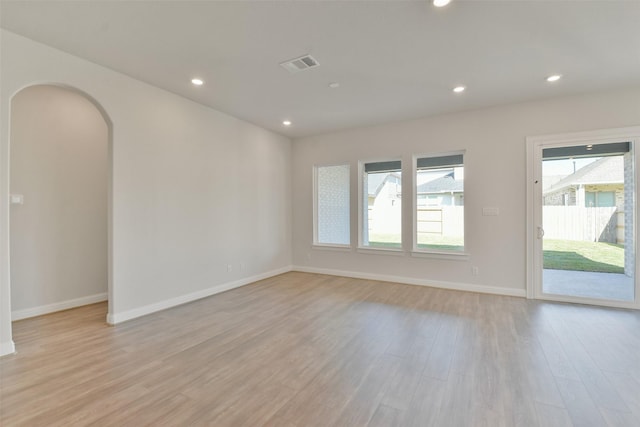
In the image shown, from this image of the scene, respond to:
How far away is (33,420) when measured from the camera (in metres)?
1.71

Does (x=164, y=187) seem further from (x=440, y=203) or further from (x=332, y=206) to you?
(x=440, y=203)

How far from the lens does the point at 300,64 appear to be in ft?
10.0

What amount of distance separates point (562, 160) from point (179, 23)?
517cm

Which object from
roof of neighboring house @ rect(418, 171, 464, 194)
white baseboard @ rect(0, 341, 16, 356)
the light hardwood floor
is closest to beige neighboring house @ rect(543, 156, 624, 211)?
roof of neighboring house @ rect(418, 171, 464, 194)

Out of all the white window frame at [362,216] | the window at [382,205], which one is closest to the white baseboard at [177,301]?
the white window frame at [362,216]

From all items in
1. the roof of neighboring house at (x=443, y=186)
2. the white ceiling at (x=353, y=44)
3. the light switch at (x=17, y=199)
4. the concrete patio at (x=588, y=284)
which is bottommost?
the concrete patio at (x=588, y=284)

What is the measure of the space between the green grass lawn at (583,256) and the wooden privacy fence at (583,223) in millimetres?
87

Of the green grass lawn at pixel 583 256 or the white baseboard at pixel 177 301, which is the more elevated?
the green grass lawn at pixel 583 256

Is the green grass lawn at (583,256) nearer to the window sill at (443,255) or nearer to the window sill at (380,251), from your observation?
the window sill at (443,255)

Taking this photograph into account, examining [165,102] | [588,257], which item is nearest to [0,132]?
[165,102]

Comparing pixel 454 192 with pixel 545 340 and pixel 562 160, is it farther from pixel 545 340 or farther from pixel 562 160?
pixel 545 340

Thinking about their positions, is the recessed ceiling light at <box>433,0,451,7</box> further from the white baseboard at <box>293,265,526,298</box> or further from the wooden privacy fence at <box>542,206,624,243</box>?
the white baseboard at <box>293,265,526,298</box>

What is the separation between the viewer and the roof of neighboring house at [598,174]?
12.6 ft

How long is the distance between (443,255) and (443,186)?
1.22 metres
